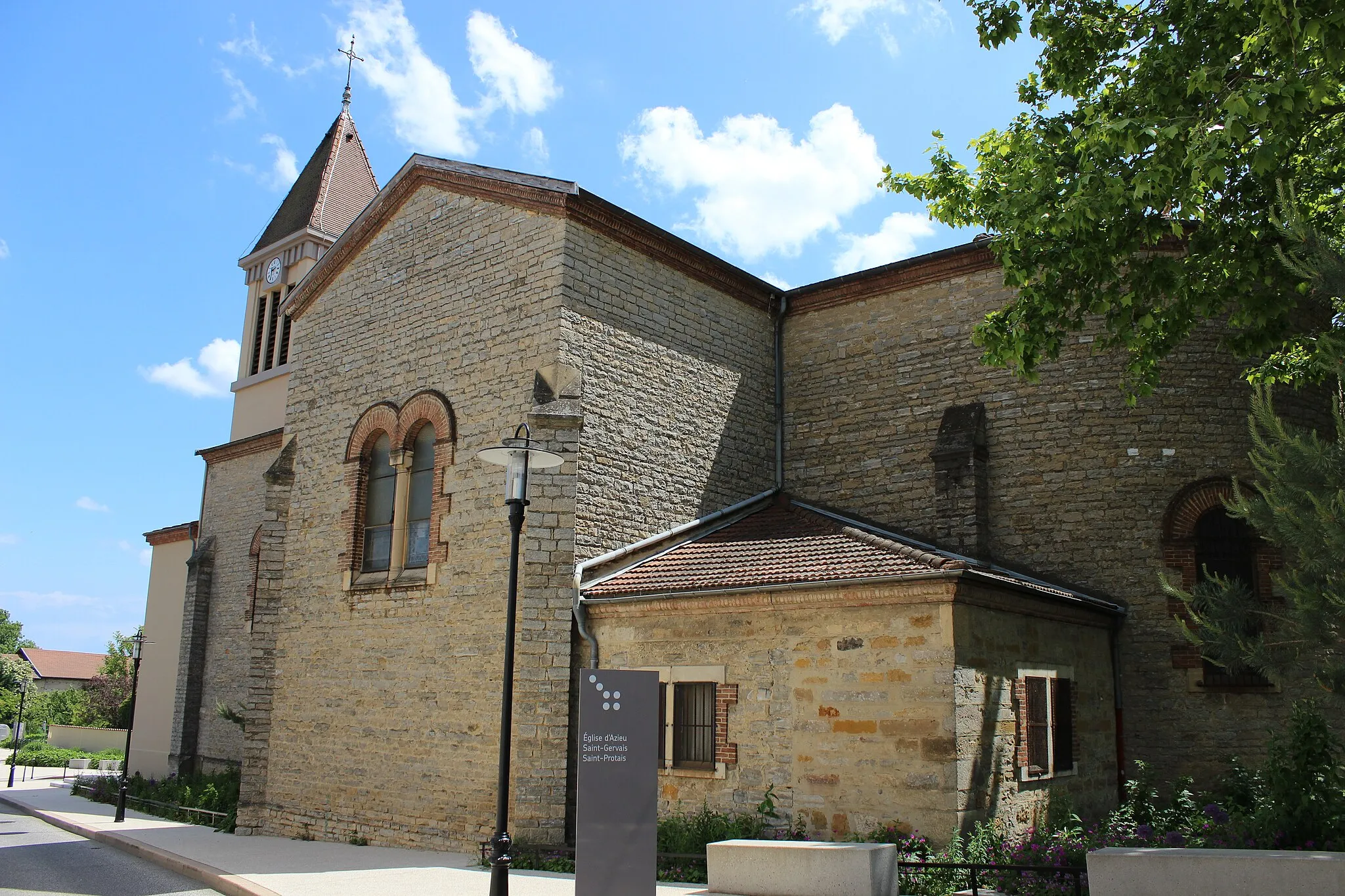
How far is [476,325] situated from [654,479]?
3.61 m

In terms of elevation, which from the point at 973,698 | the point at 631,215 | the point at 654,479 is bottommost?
the point at 973,698

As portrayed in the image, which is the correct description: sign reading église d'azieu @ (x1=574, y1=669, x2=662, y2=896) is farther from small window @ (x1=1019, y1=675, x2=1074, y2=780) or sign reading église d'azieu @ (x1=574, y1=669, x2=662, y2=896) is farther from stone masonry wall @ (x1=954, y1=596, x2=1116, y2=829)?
small window @ (x1=1019, y1=675, x2=1074, y2=780)

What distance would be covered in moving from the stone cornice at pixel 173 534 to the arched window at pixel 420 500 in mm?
14993

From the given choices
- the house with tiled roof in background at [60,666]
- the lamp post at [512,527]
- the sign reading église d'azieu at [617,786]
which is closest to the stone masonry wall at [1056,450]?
the sign reading église d'azieu at [617,786]

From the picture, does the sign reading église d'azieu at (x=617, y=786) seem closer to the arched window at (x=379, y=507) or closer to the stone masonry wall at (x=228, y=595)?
the arched window at (x=379, y=507)

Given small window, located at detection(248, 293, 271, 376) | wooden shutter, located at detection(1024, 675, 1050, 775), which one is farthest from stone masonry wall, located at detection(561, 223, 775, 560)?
small window, located at detection(248, 293, 271, 376)

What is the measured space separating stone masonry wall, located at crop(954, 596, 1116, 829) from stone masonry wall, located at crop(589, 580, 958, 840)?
315mm

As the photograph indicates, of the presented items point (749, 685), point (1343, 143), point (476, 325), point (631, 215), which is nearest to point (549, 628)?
point (749, 685)

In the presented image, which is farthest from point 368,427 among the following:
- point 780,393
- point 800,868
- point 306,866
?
point 800,868

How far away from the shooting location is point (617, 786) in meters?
8.13

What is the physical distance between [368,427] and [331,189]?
51.3 ft

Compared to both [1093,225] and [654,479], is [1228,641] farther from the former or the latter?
[654,479]

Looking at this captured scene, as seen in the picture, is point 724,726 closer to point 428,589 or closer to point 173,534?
point 428,589

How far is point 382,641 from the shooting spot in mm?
15367
